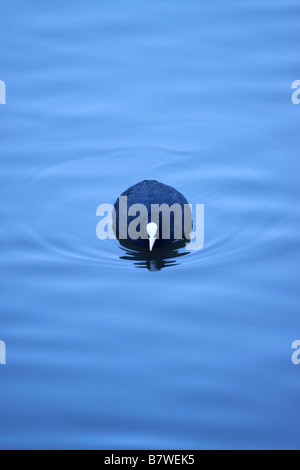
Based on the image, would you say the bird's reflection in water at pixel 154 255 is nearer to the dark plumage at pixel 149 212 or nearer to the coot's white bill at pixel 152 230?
the dark plumage at pixel 149 212

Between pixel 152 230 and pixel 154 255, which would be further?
pixel 154 255

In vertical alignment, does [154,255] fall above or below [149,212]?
below

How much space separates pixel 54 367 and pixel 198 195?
3572 mm

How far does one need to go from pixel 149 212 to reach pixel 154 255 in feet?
1.80

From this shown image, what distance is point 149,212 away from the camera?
910cm

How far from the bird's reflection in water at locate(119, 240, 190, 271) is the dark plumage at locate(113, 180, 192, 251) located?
0.23 ft

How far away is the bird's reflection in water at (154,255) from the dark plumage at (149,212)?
2.8 inches

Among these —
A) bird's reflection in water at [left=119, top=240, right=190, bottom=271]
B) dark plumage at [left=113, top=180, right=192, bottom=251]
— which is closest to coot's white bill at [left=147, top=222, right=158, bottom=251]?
dark plumage at [left=113, top=180, right=192, bottom=251]

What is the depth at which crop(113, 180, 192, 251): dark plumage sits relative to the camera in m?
9.12

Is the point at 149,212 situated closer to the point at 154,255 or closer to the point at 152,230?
the point at 152,230

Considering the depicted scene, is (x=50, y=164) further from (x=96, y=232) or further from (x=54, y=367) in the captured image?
(x=54, y=367)

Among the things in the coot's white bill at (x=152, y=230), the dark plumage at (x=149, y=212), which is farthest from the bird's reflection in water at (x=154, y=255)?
the coot's white bill at (x=152, y=230)

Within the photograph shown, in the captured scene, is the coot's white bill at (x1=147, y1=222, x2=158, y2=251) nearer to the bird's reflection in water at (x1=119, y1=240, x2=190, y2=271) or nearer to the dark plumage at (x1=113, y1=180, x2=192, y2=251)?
the dark plumage at (x1=113, y1=180, x2=192, y2=251)

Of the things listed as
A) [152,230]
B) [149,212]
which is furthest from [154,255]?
[149,212]
